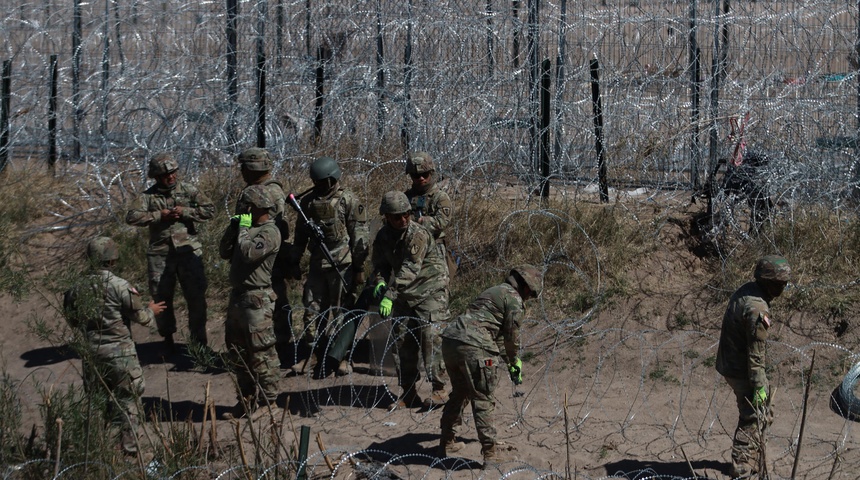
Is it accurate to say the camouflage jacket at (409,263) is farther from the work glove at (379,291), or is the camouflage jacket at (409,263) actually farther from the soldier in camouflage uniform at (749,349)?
the soldier in camouflage uniform at (749,349)

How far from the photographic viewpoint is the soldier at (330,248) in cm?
728

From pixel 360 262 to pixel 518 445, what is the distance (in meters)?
1.86

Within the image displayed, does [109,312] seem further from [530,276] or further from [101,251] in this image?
[530,276]

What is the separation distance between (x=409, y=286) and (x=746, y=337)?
7.11ft

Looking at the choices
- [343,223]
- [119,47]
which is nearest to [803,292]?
[343,223]

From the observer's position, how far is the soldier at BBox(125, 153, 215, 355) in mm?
7621

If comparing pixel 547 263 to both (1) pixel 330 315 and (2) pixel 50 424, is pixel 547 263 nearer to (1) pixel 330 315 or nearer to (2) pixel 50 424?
(1) pixel 330 315

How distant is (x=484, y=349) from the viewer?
5.75 meters

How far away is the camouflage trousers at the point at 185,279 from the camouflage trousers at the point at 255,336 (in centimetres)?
115

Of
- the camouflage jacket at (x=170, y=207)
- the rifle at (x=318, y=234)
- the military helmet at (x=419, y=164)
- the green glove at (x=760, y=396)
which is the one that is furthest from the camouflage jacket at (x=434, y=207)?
the green glove at (x=760, y=396)

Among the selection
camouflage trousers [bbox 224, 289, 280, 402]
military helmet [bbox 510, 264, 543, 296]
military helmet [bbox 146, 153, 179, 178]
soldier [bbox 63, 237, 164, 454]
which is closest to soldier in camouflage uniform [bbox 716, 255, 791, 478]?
military helmet [bbox 510, 264, 543, 296]

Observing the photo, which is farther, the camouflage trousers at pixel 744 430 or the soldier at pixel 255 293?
the soldier at pixel 255 293

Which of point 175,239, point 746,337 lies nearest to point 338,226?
point 175,239

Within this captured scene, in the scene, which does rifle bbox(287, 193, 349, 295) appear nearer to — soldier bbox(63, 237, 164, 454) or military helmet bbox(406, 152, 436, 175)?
military helmet bbox(406, 152, 436, 175)
